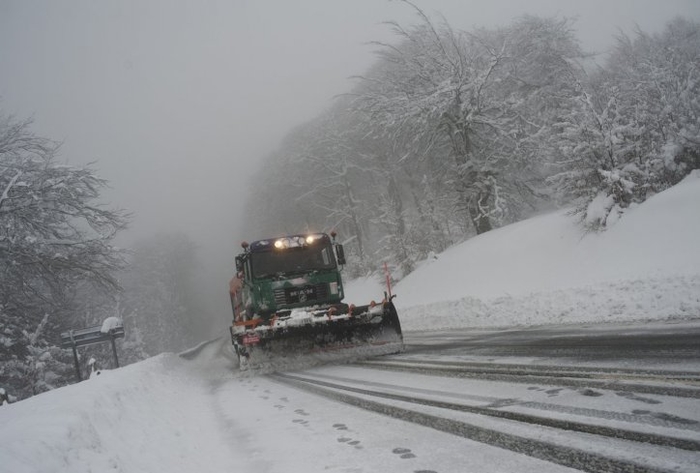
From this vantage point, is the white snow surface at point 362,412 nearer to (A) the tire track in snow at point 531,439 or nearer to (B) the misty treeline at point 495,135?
(A) the tire track in snow at point 531,439

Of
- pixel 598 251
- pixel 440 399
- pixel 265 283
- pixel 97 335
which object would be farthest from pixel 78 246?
pixel 598 251

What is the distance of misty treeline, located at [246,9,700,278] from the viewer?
1227 cm

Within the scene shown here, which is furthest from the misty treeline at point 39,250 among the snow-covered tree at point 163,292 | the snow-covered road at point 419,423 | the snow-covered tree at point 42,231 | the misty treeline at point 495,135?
the snow-covered tree at point 163,292

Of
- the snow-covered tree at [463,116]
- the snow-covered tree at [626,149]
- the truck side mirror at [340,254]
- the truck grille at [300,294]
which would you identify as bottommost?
the truck grille at [300,294]

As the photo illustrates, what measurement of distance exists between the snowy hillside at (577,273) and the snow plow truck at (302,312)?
3500mm

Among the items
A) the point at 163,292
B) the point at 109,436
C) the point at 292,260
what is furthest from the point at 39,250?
the point at 163,292

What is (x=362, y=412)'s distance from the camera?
485 cm

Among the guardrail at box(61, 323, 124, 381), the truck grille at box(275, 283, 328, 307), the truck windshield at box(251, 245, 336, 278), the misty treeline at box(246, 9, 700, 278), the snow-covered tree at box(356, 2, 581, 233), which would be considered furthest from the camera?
the snow-covered tree at box(356, 2, 581, 233)

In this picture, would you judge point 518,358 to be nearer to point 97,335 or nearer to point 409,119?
point 97,335

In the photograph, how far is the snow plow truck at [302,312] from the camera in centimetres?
959

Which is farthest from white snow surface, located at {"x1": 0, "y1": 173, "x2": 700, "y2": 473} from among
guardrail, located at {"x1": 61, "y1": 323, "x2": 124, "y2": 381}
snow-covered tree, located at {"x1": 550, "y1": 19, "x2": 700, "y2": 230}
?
guardrail, located at {"x1": 61, "y1": 323, "x2": 124, "y2": 381}

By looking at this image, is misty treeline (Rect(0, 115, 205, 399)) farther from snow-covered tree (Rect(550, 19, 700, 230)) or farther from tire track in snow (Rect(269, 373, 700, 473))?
snow-covered tree (Rect(550, 19, 700, 230))

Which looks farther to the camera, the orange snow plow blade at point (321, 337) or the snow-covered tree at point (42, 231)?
the snow-covered tree at point (42, 231)

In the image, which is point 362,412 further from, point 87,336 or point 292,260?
point 87,336
